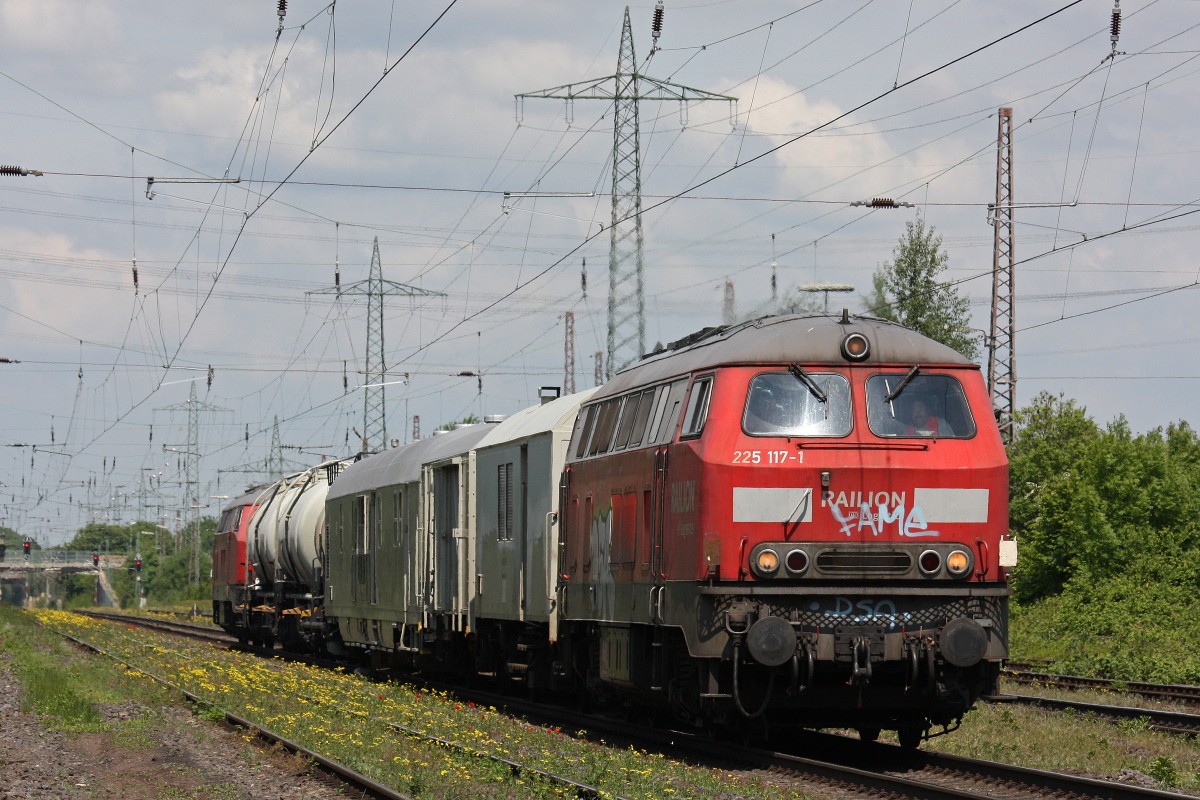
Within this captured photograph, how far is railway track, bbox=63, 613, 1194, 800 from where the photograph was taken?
1223cm

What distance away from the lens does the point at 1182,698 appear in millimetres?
21953

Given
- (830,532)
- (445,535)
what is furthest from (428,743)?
(445,535)

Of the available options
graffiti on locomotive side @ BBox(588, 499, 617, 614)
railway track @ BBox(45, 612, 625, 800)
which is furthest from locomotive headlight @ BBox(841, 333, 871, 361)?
railway track @ BBox(45, 612, 625, 800)

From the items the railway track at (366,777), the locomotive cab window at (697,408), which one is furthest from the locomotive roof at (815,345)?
the railway track at (366,777)

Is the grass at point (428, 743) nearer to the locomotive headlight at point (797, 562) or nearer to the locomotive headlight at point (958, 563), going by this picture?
the locomotive headlight at point (797, 562)

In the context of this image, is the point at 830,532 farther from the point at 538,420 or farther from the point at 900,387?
the point at 538,420

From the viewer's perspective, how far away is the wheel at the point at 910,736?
49.3 ft

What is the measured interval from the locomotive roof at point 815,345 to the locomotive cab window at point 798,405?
0.17 metres

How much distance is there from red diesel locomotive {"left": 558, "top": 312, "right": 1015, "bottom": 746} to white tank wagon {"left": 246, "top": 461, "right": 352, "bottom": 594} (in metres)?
21.9

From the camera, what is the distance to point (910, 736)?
1513cm

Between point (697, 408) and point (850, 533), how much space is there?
1.83 meters

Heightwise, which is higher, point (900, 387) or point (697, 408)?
point (900, 387)

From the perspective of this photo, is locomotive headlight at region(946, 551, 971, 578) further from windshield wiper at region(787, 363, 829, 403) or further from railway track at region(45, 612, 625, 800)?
railway track at region(45, 612, 625, 800)

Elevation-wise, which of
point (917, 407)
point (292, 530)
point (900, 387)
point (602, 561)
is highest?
point (900, 387)
